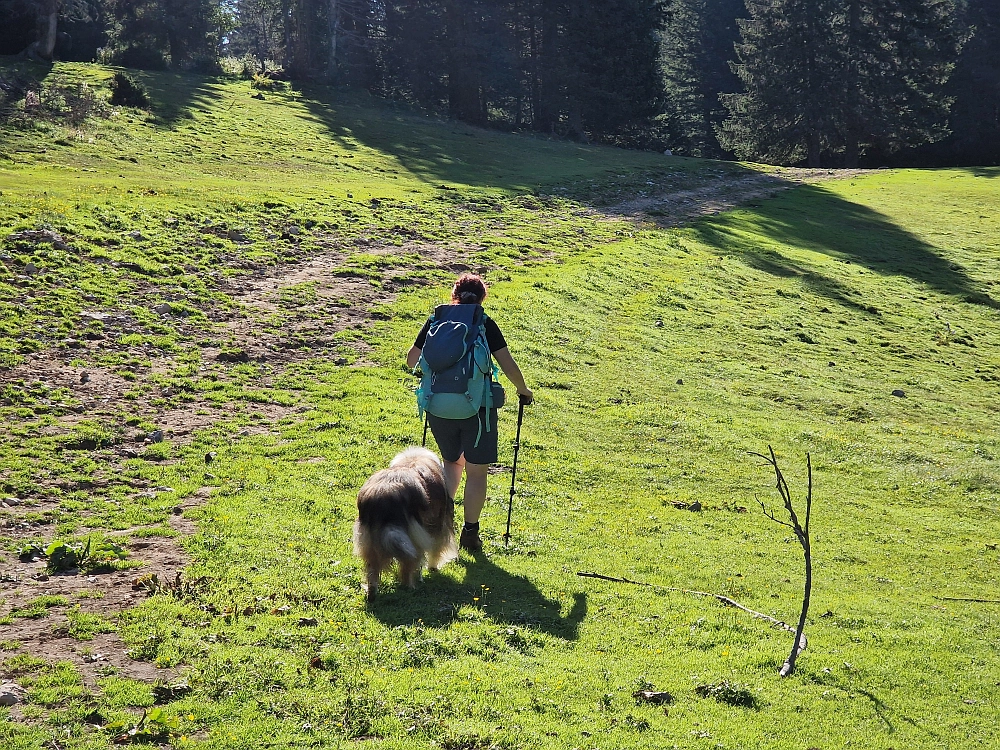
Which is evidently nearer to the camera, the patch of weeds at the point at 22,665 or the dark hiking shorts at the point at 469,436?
the patch of weeds at the point at 22,665

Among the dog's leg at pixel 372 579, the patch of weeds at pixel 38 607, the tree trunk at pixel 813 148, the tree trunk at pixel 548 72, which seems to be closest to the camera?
the patch of weeds at pixel 38 607

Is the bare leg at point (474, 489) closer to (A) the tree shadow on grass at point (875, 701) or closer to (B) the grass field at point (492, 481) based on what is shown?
(B) the grass field at point (492, 481)

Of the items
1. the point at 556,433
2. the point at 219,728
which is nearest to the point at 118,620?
the point at 219,728

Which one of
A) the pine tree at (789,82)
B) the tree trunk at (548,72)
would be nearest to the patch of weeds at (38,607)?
the tree trunk at (548,72)

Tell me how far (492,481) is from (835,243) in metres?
28.6

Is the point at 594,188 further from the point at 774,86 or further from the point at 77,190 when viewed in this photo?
the point at 774,86

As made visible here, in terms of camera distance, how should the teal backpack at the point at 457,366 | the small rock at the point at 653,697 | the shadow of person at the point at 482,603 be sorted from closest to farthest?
the small rock at the point at 653,697, the shadow of person at the point at 482,603, the teal backpack at the point at 457,366

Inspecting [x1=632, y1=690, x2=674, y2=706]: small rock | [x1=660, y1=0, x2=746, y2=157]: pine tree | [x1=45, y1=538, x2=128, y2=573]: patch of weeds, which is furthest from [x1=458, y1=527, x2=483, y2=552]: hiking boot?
[x1=660, y1=0, x2=746, y2=157]: pine tree

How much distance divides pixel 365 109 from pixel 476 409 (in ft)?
166

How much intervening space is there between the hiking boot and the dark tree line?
2124 inches

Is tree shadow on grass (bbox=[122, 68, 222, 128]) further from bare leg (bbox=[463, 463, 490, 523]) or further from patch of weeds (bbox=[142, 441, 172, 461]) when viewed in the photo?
bare leg (bbox=[463, 463, 490, 523])

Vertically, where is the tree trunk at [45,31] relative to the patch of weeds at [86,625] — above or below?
above

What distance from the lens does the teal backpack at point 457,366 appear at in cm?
851

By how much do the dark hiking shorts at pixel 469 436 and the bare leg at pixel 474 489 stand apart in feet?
0.33
